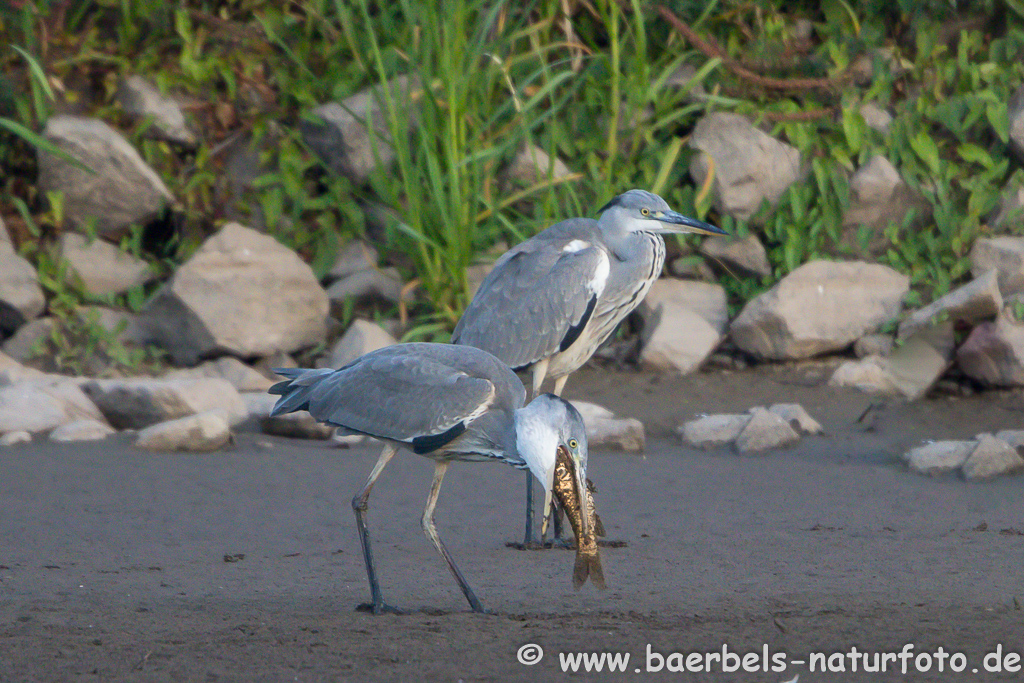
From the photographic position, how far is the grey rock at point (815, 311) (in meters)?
6.94

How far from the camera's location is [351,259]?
7.92 metres

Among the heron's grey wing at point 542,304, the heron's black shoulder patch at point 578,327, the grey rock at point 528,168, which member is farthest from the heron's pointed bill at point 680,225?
the grey rock at point 528,168

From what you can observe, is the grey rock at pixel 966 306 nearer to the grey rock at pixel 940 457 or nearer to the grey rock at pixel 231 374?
the grey rock at pixel 940 457

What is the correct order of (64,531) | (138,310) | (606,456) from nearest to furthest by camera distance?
(64,531) → (606,456) → (138,310)

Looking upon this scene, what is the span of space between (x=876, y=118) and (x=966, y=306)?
1.72 m

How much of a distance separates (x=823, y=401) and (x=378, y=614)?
388 centimetres

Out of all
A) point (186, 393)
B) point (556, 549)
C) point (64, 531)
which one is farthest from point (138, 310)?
point (556, 549)

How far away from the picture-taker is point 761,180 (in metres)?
7.54

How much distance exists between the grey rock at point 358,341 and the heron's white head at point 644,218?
2030 mm

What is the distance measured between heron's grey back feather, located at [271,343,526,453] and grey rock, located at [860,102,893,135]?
16.0 feet

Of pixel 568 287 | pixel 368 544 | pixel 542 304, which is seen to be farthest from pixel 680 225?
pixel 368 544

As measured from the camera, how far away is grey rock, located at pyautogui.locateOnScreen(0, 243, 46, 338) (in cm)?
713

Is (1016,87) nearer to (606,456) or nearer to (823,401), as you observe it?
(823,401)

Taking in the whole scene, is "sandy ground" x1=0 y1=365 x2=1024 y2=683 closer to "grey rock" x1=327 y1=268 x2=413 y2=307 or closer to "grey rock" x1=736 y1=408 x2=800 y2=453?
"grey rock" x1=736 y1=408 x2=800 y2=453
